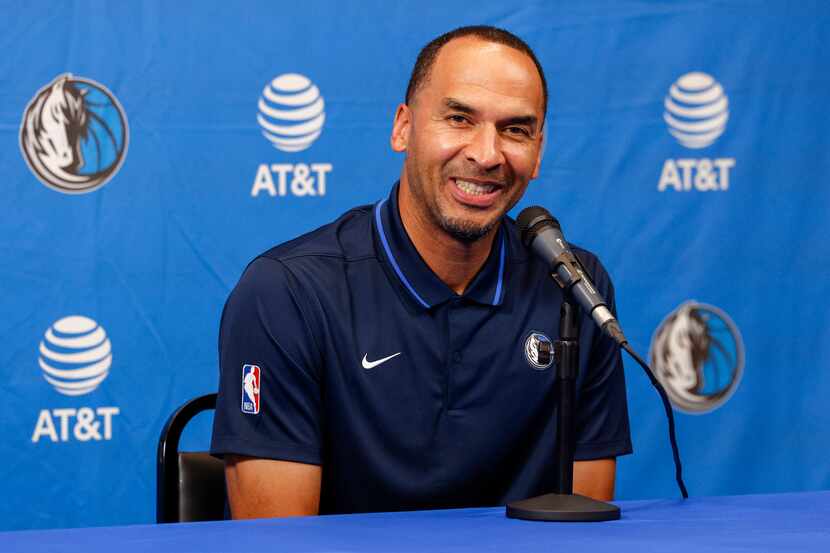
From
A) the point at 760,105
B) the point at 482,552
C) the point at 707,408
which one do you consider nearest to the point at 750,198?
the point at 760,105

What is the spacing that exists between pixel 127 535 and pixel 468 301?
71cm

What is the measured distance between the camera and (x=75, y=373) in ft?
7.16

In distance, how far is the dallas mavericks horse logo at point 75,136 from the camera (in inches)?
84.9

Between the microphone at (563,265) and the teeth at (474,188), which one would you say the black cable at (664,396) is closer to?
the microphone at (563,265)

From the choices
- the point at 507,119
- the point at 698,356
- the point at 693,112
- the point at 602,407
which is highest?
the point at 693,112

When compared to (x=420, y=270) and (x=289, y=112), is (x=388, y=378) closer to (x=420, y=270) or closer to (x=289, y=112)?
(x=420, y=270)

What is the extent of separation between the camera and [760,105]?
2551 mm

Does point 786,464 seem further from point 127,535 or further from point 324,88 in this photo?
point 127,535

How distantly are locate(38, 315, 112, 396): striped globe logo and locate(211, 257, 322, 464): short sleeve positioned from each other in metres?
0.65

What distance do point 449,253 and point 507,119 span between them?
0.72ft

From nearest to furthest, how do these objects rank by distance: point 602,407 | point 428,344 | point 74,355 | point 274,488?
1. point 274,488
2. point 428,344
3. point 602,407
4. point 74,355

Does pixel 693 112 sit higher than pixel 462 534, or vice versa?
pixel 693 112

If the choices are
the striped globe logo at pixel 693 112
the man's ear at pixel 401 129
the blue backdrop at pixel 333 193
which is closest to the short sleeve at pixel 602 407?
the man's ear at pixel 401 129

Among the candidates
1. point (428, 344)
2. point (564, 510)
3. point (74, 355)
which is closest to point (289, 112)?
point (74, 355)
